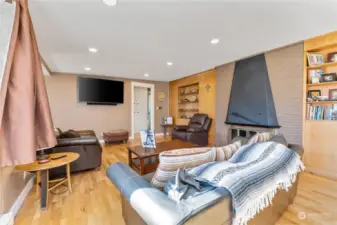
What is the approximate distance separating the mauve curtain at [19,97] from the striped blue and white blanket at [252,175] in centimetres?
112

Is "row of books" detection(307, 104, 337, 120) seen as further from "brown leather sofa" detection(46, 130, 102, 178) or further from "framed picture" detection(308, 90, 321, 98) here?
"brown leather sofa" detection(46, 130, 102, 178)

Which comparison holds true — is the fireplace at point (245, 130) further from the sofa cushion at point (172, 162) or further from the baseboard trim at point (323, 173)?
the sofa cushion at point (172, 162)

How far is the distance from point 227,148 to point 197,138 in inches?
107

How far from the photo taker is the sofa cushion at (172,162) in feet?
3.63

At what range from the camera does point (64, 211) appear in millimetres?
1725

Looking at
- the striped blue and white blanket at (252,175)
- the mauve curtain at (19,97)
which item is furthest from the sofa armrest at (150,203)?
the mauve curtain at (19,97)

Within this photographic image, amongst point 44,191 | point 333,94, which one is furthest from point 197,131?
point 44,191

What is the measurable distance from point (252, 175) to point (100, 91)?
5.00 metres

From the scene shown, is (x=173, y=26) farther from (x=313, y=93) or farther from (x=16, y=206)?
(x=16, y=206)

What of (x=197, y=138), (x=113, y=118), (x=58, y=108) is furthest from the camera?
(x=113, y=118)

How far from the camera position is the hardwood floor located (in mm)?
1577

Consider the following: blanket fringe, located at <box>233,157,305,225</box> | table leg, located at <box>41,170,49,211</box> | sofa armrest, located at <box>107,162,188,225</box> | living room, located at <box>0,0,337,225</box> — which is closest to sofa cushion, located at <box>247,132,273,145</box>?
living room, located at <box>0,0,337,225</box>

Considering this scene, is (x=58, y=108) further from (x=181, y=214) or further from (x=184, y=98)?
(x=181, y=214)

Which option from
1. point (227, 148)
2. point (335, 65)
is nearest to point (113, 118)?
point (227, 148)
